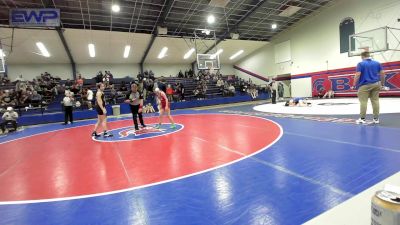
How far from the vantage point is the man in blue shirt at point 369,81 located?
20.4 feet

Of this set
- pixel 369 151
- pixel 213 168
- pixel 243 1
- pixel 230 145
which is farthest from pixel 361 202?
pixel 243 1

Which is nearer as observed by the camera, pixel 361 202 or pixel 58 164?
pixel 361 202

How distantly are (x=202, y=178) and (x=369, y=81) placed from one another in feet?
18.3

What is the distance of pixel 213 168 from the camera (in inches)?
149

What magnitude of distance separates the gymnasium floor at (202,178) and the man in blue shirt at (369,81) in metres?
0.73

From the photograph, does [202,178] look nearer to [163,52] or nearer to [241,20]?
[241,20]

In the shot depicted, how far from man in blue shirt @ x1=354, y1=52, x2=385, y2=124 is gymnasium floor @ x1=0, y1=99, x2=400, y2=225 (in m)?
0.73

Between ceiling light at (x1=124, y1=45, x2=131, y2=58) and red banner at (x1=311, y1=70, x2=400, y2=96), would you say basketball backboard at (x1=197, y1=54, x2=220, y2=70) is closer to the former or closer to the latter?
ceiling light at (x1=124, y1=45, x2=131, y2=58)

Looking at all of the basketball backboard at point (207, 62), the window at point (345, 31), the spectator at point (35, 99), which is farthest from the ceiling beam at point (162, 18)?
the window at point (345, 31)

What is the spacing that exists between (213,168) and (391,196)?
2.95m

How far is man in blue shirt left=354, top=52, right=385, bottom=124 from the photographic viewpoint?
621 cm

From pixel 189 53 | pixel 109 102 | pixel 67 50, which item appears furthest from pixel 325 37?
pixel 67 50

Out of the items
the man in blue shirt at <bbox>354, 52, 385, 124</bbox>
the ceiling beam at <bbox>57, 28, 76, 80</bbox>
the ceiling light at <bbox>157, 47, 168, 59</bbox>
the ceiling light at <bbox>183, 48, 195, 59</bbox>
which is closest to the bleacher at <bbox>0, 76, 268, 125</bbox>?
the ceiling beam at <bbox>57, 28, 76, 80</bbox>

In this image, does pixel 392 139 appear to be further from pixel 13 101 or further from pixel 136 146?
pixel 13 101
